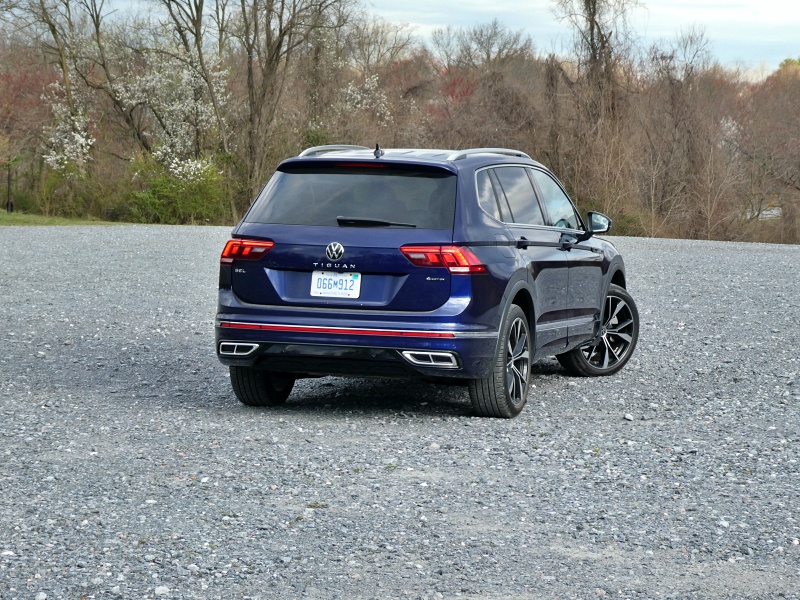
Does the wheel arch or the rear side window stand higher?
the rear side window

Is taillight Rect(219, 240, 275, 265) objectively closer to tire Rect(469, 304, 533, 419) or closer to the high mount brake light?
the high mount brake light

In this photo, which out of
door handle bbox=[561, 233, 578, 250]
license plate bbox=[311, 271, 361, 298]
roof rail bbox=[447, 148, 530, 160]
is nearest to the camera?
license plate bbox=[311, 271, 361, 298]

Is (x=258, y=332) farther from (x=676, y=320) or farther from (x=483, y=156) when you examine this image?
(x=676, y=320)

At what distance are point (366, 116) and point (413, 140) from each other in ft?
9.07

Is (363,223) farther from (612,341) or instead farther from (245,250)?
(612,341)

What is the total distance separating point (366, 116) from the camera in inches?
1800

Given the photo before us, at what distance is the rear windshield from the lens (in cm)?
689

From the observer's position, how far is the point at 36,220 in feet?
116

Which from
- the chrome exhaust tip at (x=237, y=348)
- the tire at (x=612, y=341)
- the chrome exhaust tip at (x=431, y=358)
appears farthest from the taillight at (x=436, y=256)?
the tire at (x=612, y=341)

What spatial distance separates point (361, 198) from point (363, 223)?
212 millimetres

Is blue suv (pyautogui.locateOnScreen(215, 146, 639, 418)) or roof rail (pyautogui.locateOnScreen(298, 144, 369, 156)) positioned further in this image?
roof rail (pyautogui.locateOnScreen(298, 144, 369, 156))

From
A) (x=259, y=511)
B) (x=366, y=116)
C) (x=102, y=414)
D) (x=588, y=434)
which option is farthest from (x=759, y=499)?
(x=366, y=116)

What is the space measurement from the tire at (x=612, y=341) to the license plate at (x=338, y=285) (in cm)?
299

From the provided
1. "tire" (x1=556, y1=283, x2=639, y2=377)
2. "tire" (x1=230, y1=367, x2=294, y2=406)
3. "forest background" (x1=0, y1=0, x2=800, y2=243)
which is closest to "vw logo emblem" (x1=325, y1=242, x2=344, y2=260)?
"tire" (x1=230, y1=367, x2=294, y2=406)
